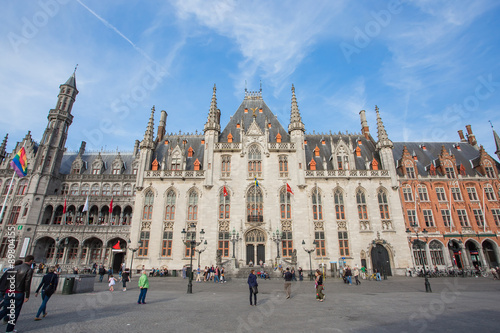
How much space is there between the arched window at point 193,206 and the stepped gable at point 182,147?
422 centimetres

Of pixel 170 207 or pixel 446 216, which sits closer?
pixel 446 216

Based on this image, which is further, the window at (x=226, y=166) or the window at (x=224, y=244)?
the window at (x=226, y=166)

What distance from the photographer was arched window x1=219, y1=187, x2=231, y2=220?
3319cm

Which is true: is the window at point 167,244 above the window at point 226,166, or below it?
below

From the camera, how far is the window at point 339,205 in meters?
33.2

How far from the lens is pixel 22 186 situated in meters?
39.0

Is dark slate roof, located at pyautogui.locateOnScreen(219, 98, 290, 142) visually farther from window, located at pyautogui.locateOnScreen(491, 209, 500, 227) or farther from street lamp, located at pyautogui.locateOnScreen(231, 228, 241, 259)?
window, located at pyautogui.locateOnScreen(491, 209, 500, 227)

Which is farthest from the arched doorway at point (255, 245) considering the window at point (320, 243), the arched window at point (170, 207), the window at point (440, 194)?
the window at point (440, 194)

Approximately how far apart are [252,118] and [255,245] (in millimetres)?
19421

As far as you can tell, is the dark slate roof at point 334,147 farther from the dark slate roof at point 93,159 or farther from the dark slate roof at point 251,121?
the dark slate roof at point 93,159

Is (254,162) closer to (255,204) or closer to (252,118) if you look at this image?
(255,204)

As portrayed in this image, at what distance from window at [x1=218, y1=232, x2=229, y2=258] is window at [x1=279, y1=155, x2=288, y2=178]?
1097 cm

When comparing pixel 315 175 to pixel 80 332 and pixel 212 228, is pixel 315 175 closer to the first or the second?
pixel 212 228

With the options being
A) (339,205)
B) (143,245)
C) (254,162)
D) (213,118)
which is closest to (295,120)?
(254,162)
